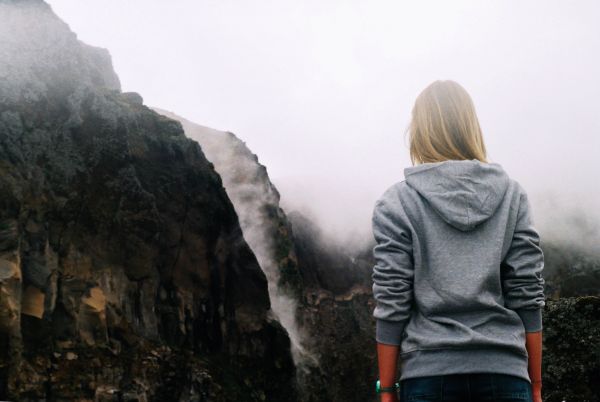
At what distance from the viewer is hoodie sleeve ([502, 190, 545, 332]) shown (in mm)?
2857

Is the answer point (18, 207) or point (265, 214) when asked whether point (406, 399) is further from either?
point (265, 214)

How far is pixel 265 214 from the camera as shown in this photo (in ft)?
149

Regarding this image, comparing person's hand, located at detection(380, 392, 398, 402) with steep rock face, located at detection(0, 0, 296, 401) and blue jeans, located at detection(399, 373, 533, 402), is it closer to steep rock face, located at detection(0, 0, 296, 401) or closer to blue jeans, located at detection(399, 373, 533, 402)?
blue jeans, located at detection(399, 373, 533, 402)

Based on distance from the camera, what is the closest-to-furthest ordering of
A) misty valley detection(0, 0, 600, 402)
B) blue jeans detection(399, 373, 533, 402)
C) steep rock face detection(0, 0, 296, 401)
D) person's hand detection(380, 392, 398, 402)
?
blue jeans detection(399, 373, 533, 402) → person's hand detection(380, 392, 398, 402) → misty valley detection(0, 0, 600, 402) → steep rock face detection(0, 0, 296, 401)

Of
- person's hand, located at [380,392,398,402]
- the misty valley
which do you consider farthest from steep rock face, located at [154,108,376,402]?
person's hand, located at [380,392,398,402]

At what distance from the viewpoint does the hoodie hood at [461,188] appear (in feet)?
9.40

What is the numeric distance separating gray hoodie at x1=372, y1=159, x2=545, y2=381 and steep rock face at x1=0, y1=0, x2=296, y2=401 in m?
18.2

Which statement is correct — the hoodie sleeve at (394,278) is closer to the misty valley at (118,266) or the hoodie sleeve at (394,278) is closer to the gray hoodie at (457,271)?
the gray hoodie at (457,271)

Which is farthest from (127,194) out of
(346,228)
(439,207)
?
(346,228)

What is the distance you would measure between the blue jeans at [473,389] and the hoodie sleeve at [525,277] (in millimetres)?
361

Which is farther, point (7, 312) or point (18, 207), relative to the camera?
point (18, 207)

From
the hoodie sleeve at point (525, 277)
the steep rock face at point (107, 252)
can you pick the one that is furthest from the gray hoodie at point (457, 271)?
the steep rock face at point (107, 252)

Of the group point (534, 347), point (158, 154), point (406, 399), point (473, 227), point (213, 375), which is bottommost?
point (213, 375)

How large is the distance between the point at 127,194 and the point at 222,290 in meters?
9.01
